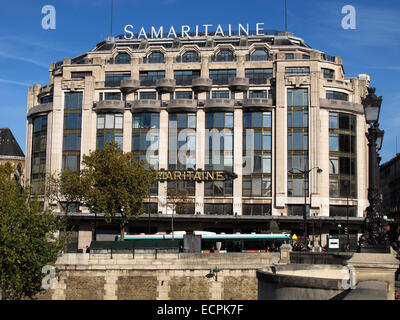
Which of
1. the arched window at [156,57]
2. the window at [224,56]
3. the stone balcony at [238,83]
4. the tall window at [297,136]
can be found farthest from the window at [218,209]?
the arched window at [156,57]

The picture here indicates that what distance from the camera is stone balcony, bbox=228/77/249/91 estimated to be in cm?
8325

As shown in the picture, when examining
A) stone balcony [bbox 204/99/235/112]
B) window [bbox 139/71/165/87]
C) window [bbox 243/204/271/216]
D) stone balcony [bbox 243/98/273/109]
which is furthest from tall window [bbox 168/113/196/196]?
window [bbox 139/71/165/87]

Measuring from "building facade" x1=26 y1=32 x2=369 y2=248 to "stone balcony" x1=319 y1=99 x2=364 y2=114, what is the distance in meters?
0.16

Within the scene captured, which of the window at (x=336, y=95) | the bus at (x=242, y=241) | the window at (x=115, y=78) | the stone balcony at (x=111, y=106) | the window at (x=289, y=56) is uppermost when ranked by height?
the window at (x=289, y=56)

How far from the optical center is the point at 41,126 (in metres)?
88.4

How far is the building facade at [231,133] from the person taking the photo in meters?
80.4

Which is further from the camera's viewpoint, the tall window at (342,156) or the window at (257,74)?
the window at (257,74)

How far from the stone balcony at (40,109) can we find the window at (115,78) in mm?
8866

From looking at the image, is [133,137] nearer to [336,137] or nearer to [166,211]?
[166,211]

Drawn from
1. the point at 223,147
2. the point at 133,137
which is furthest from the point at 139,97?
the point at 223,147

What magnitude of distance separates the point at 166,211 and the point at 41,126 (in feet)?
77.5

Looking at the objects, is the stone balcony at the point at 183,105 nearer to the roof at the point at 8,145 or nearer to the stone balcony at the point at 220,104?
the stone balcony at the point at 220,104
